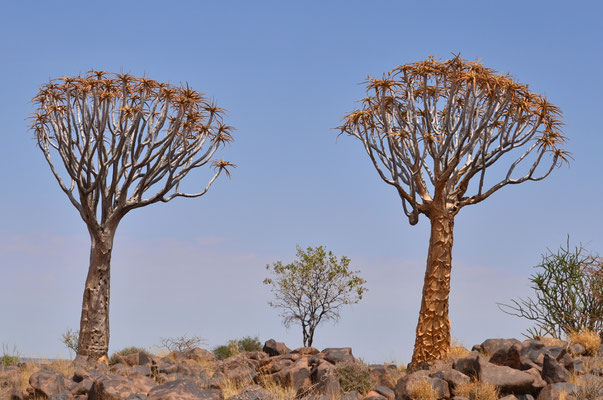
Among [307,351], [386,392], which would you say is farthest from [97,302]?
[386,392]

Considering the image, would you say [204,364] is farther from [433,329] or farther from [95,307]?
[433,329]

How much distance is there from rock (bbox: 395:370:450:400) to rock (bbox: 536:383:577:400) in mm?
1500

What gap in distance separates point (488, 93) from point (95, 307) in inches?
426

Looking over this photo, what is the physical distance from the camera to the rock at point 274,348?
1638cm

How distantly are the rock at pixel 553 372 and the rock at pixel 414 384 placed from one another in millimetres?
1934

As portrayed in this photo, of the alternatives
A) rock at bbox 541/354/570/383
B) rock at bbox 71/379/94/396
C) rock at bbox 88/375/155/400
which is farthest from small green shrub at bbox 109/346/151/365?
rock at bbox 541/354/570/383

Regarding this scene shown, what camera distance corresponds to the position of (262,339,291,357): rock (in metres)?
16.4

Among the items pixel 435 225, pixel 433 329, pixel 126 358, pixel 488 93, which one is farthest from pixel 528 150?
pixel 126 358

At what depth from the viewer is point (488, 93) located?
586 inches

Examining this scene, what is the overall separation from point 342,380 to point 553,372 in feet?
12.0

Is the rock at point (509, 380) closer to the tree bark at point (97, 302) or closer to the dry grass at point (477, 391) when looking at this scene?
the dry grass at point (477, 391)

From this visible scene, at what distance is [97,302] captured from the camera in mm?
17078

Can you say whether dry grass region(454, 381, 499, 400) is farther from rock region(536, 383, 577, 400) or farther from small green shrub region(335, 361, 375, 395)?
small green shrub region(335, 361, 375, 395)

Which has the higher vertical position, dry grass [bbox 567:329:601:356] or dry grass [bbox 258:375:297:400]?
dry grass [bbox 567:329:601:356]
